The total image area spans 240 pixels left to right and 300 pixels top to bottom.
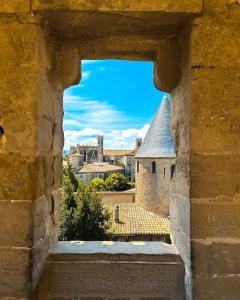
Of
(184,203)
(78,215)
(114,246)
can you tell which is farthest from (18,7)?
(78,215)

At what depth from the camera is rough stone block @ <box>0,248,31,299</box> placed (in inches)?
66.5

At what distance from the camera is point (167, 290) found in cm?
192

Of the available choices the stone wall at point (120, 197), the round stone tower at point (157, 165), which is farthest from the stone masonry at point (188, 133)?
the stone wall at point (120, 197)

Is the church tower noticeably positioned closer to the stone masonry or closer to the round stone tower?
the round stone tower

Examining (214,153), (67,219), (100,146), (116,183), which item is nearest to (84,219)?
(67,219)

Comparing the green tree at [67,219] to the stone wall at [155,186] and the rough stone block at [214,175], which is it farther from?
the rough stone block at [214,175]

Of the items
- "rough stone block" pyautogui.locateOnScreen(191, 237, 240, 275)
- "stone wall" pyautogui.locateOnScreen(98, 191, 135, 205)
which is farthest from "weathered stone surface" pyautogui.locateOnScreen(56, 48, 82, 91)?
"stone wall" pyautogui.locateOnScreen(98, 191, 135, 205)

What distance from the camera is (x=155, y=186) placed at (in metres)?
22.1

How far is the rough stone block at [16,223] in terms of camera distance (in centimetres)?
170

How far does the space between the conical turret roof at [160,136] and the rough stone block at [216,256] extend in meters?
19.2

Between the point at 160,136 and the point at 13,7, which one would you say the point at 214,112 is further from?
the point at 160,136

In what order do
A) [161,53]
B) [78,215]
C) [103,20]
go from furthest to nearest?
[78,215] → [161,53] → [103,20]

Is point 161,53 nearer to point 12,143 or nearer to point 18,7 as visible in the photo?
point 18,7

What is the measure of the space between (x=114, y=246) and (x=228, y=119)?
3.78 ft
